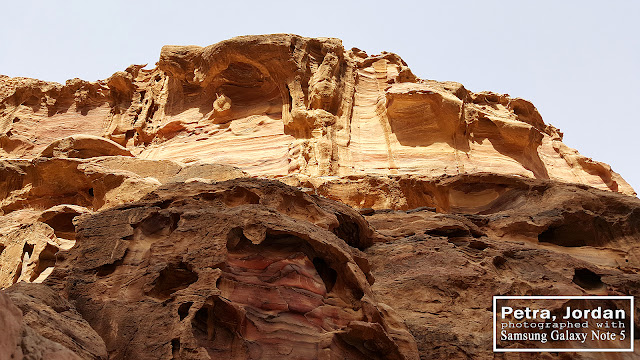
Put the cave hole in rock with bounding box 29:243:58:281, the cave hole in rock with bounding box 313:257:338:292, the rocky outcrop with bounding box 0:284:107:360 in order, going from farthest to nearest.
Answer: the cave hole in rock with bounding box 29:243:58:281, the cave hole in rock with bounding box 313:257:338:292, the rocky outcrop with bounding box 0:284:107:360

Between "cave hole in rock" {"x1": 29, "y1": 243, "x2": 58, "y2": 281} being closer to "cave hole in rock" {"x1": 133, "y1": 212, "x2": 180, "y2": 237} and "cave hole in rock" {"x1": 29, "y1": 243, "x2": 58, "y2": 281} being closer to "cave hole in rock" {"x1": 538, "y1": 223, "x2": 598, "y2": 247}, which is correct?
"cave hole in rock" {"x1": 133, "y1": 212, "x2": 180, "y2": 237}

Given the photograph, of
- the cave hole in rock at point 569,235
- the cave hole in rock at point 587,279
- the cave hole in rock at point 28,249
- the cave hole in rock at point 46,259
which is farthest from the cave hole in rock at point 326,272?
the cave hole in rock at point 28,249

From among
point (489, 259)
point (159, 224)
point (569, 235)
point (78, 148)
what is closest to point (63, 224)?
point (78, 148)

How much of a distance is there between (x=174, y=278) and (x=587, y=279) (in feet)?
20.5

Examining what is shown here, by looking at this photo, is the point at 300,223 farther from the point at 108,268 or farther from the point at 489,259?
the point at 489,259

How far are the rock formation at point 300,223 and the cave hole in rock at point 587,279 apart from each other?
0.20ft

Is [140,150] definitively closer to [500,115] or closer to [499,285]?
[500,115]

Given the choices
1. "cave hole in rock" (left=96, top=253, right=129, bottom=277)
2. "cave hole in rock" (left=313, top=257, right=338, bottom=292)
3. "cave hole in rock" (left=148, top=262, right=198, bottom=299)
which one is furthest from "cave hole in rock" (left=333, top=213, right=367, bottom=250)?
"cave hole in rock" (left=96, top=253, right=129, bottom=277)

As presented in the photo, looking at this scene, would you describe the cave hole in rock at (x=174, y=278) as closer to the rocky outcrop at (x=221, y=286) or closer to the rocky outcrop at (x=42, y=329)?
the rocky outcrop at (x=221, y=286)

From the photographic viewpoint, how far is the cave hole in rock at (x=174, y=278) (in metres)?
7.03

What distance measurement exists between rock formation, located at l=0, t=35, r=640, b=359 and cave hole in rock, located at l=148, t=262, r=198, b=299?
2 centimetres

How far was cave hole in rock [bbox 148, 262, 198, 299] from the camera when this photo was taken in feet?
23.1

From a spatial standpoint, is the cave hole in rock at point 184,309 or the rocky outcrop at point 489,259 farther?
the rocky outcrop at point 489,259

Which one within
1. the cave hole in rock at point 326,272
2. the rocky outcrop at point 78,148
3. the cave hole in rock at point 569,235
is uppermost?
the rocky outcrop at point 78,148
